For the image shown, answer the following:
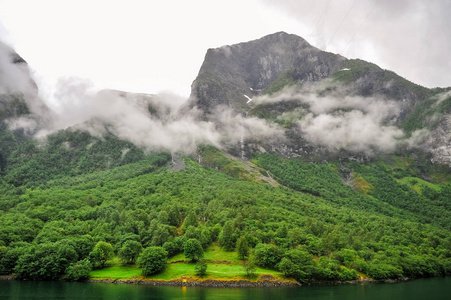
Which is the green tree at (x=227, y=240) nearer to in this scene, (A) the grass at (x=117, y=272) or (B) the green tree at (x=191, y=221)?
(B) the green tree at (x=191, y=221)

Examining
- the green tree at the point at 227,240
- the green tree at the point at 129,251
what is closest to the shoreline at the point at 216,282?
the green tree at the point at 129,251

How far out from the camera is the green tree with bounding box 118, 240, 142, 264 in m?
91.9

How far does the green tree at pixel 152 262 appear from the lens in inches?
3253

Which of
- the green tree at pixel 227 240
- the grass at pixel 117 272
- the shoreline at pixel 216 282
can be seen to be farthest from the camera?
the green tree at pixel 227 240

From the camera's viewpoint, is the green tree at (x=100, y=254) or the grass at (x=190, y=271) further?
the green tree at (x=100, y=254)

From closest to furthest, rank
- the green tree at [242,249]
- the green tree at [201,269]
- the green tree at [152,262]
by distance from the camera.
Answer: the green tree at [201,269] → the green tree at [152,262] → the green tree at [242,249]

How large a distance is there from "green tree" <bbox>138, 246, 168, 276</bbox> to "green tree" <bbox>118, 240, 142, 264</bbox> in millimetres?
7456

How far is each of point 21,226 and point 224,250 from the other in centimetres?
7450

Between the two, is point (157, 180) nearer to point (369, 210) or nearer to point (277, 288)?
point (277, 288)

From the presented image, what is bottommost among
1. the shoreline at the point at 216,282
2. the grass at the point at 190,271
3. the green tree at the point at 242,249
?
the shoreline at the point at 216,282

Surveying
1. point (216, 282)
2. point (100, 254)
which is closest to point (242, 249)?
point (216, 282)

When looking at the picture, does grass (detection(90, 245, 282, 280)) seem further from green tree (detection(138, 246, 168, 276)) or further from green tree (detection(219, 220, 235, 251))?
green tree (detection(219, 220, 235, 251))

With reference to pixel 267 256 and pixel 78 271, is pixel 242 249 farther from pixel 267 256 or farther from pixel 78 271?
pixel 78 271

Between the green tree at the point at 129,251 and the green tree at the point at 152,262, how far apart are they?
24.5 ft
